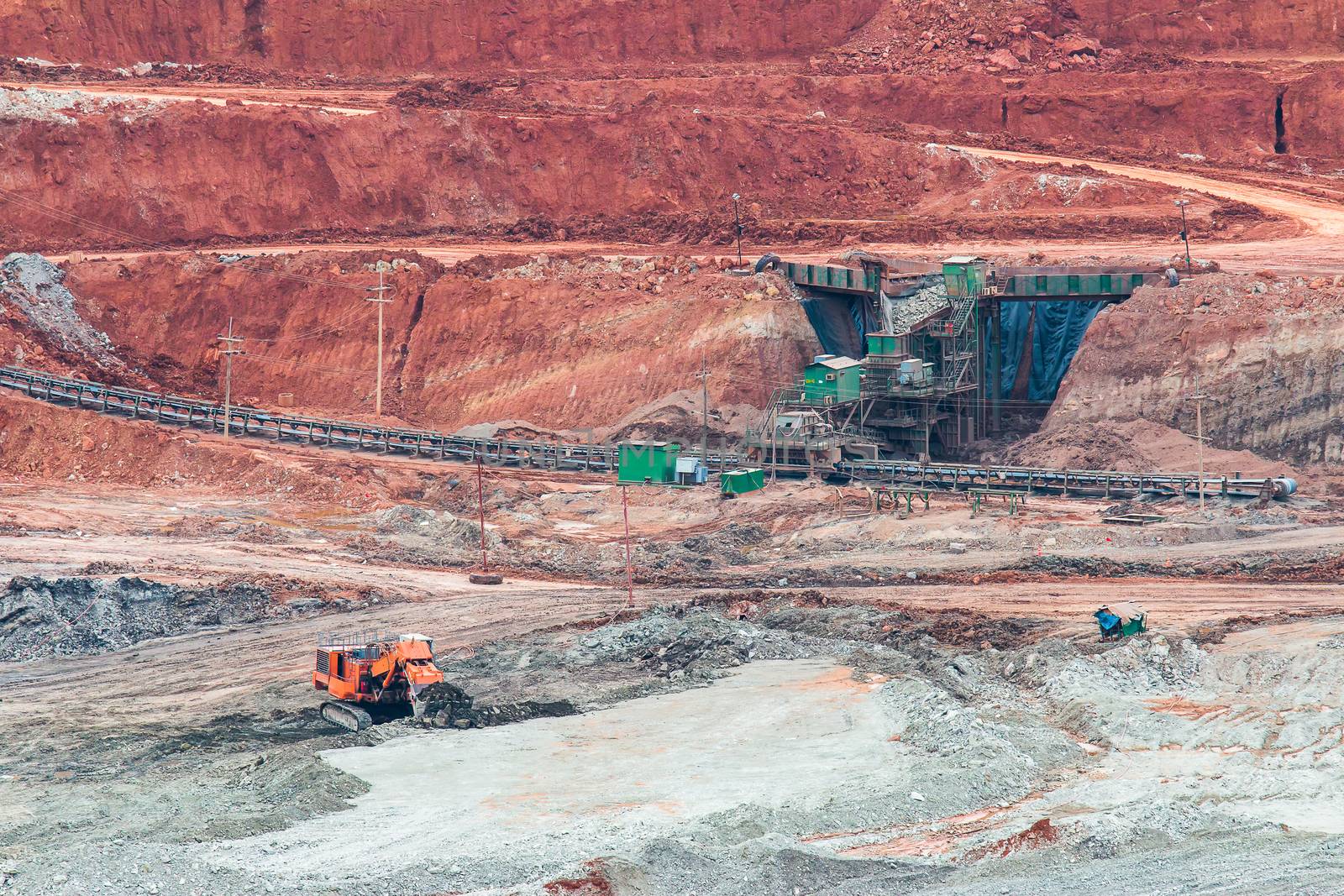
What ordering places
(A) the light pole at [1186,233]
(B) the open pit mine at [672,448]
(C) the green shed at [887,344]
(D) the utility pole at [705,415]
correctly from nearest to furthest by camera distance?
1. (B) the open pit mine at [672,448]
2. (D) the utility pole at [705,415]
3. (C) the green shed at [887,344]
4. (A) the light pole at [1186,233]

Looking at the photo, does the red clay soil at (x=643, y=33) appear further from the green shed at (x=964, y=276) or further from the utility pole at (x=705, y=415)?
the utility pole at (x=705, y=415)

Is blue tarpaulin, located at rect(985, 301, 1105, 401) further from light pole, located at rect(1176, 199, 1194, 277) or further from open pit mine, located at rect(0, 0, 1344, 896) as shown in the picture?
light pole, located at rect(1176, 199, 1194, 277)

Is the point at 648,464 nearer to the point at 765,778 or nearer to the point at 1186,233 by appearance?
the point at 1186,233

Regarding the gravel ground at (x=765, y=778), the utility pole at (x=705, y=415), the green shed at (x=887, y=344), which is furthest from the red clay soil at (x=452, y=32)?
the gravel ground at (x=765, y=778)

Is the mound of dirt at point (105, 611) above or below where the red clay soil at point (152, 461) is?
below

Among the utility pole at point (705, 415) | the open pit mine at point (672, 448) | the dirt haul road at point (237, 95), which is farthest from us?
the dirt haul road at point (237, 95)

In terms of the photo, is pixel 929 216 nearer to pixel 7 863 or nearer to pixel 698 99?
pixel 698 99

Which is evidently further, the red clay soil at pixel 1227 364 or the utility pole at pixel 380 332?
the utility pole at pixel 380 332

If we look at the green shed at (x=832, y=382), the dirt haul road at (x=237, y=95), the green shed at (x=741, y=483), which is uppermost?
the dirt haul road at (x=237, y=95)
